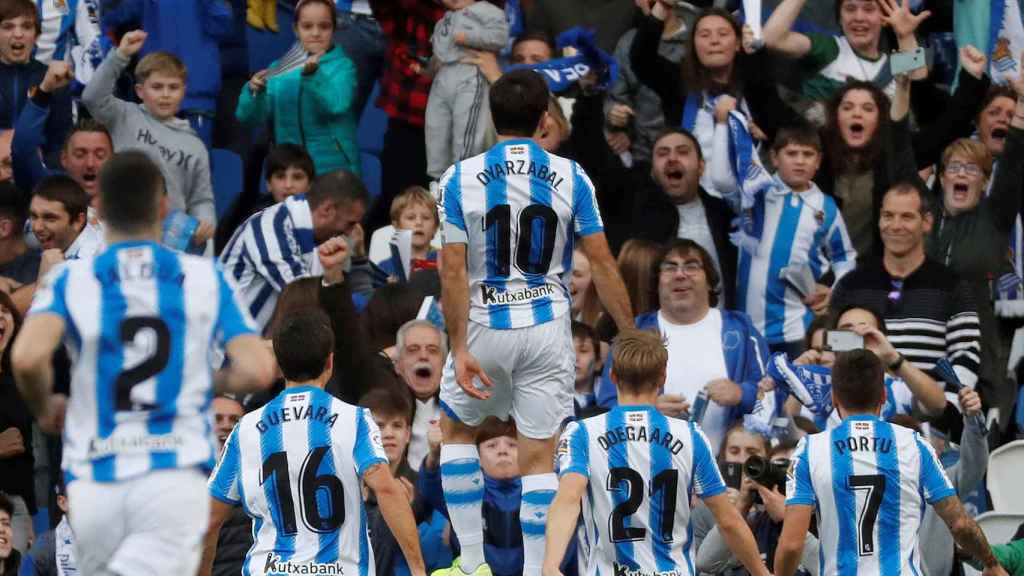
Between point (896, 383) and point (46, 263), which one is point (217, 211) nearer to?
point (46, 263)

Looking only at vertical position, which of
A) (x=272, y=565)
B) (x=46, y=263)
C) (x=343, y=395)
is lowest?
(x=272, y=565)

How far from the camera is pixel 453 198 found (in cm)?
1006

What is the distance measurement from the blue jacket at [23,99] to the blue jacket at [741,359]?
470 centimetres

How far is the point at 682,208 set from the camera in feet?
44.5

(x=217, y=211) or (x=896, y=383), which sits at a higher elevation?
(x=217, y=211)

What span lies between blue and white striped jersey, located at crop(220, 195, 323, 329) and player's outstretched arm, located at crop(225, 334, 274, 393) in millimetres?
4815

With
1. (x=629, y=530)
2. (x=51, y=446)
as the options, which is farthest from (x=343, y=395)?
(x=629, y=530)

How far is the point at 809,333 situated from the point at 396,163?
13.9 feet

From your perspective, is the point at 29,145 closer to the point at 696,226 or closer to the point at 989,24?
the point at 696,226

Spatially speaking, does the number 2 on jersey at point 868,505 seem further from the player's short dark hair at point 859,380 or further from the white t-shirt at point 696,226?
the white t-shirt at point 696,226

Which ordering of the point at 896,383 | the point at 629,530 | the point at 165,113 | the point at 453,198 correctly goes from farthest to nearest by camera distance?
1. the point at 165,113
2. the point at 896,383
3. the point at 453,198
4. the point at 629,530

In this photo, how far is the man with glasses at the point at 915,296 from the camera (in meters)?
12.4

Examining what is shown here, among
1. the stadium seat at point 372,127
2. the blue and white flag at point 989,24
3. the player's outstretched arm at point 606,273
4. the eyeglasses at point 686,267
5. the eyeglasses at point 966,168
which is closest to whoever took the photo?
the player's outstretched arm at point 606,273

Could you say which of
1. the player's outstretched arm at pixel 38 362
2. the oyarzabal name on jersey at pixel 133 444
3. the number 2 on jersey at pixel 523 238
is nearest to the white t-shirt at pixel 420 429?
the number 2 on jersey at pixel 523 238
